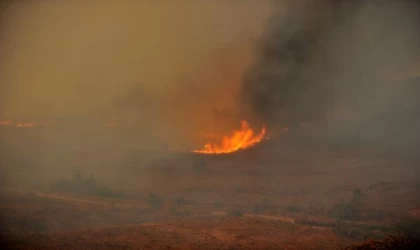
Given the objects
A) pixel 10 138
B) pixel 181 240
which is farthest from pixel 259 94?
pixel 10 138

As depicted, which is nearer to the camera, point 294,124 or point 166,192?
point 166,192

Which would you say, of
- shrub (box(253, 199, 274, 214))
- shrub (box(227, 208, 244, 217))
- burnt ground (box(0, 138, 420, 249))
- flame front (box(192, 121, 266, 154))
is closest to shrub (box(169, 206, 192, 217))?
burnt ground (box(0, 138, 420, 249))

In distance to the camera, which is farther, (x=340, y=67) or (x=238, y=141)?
(x=238, y=141)

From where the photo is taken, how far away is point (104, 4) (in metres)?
31.9

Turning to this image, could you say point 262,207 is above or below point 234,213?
above

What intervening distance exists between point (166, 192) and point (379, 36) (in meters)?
22.5

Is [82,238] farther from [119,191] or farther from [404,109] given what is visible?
[404,109]

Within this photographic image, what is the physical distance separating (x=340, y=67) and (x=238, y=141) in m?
11.5

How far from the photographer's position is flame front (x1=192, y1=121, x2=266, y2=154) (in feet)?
112

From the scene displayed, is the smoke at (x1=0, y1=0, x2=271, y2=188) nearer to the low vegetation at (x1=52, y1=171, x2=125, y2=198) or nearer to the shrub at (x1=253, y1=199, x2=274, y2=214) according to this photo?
the low vegetation at (x1=52, y1=171, x2=125, y2=198)

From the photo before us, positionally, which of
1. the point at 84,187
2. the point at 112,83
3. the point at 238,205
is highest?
the point at 112,83

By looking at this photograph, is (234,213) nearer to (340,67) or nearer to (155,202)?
(155,202)

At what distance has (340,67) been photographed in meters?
33.7

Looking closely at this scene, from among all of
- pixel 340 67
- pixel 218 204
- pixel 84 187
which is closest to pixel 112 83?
pixel 84 187
